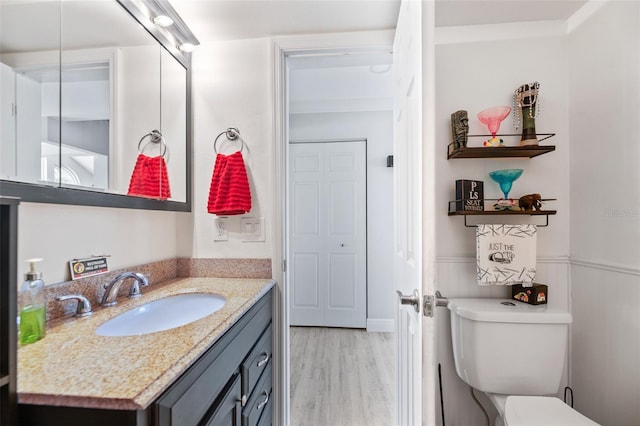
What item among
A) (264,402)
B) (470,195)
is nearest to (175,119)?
(264,402)

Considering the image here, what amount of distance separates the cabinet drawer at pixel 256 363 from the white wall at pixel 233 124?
0.44m

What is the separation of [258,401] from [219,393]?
45cm

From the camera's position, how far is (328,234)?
3.21 m

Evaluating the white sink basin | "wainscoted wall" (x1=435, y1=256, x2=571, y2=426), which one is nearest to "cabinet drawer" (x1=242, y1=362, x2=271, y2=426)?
the white sink basin

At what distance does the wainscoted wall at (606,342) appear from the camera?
1223mm

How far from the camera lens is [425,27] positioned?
83 cm

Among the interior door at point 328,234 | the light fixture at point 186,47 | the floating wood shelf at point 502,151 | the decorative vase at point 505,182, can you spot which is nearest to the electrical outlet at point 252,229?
the light fixture at point 186,47

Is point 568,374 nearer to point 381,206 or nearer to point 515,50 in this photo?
point 515,50

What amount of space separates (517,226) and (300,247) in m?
2.18

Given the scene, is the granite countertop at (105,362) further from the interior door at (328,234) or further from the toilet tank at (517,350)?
the interior door at (328,234)

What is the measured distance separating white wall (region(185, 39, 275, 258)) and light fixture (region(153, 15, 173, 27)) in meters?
0.29

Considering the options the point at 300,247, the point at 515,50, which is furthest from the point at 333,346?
the point at 515,50

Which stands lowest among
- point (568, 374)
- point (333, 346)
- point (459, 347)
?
point (333, 346)

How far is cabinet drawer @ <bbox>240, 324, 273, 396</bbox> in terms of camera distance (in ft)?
3.53
